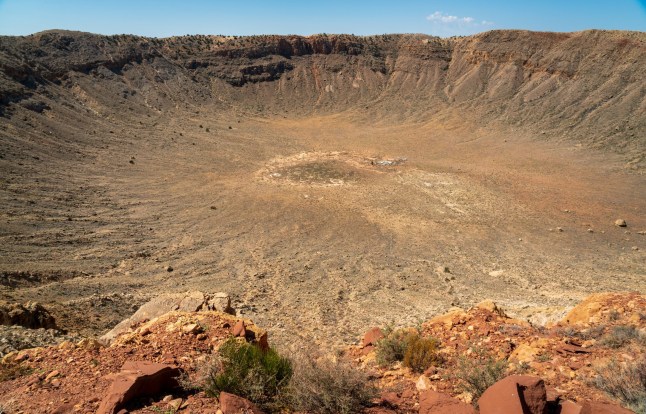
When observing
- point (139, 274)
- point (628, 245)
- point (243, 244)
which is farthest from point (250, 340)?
point (628, 245)

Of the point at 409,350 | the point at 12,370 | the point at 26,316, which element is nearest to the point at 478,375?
the point at 409,350

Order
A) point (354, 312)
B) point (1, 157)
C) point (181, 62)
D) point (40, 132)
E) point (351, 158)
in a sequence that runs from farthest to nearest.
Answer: point (181, 62) → point (351, 158) → point (40, 132) → point (1, 157) → point (354, 312)

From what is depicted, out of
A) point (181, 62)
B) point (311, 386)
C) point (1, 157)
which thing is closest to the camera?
point (311, 386)

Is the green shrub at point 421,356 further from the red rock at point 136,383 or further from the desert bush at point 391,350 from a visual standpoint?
the red rock at point 136,383

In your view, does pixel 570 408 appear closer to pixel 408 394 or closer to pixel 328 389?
pixel 408 394

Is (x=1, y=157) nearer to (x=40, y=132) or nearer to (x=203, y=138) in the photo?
(x=40, y=132)

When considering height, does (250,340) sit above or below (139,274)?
above
